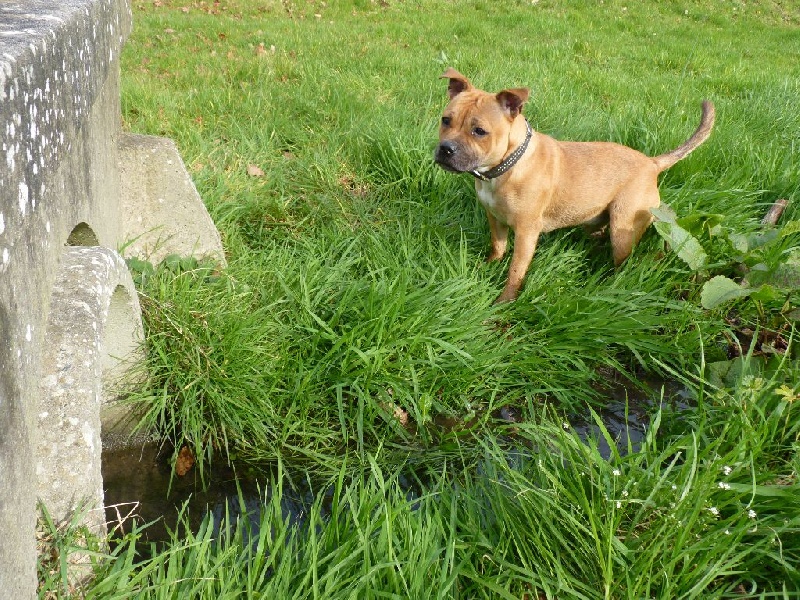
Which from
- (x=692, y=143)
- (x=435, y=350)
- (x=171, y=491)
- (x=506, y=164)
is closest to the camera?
(x=171, y=491)

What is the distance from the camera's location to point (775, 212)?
161 inches

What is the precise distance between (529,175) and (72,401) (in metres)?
2.50

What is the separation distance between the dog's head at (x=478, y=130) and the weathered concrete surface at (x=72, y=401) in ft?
5.99

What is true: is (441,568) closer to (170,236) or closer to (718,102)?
(170,236)

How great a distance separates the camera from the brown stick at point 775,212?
159 inches

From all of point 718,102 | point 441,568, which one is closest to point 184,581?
point 441,568

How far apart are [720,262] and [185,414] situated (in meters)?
2.74

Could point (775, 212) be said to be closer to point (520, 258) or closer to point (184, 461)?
point (520, 258)

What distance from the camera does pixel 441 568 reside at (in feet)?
6.52

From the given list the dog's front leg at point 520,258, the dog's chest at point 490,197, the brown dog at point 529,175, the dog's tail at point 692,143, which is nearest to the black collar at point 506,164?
the brown dog at point 529,175

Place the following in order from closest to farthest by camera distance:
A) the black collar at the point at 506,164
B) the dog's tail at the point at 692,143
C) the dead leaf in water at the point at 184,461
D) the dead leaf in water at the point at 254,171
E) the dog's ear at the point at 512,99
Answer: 1. the dead leaf in water at the point at 184,461
2. the dog's ear at the point at 512,99
3. the black collar at the point at 506,164
4. the dog's tail at the point at 692,143
5. the dead leaf in water at the point at 254,171

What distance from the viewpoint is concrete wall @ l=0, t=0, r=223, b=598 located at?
1302 mm

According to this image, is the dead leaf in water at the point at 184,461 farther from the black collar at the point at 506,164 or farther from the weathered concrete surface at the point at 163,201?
the black collar at the point at 506,164

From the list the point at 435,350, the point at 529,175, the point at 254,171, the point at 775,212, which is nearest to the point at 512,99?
the point at 529,175
